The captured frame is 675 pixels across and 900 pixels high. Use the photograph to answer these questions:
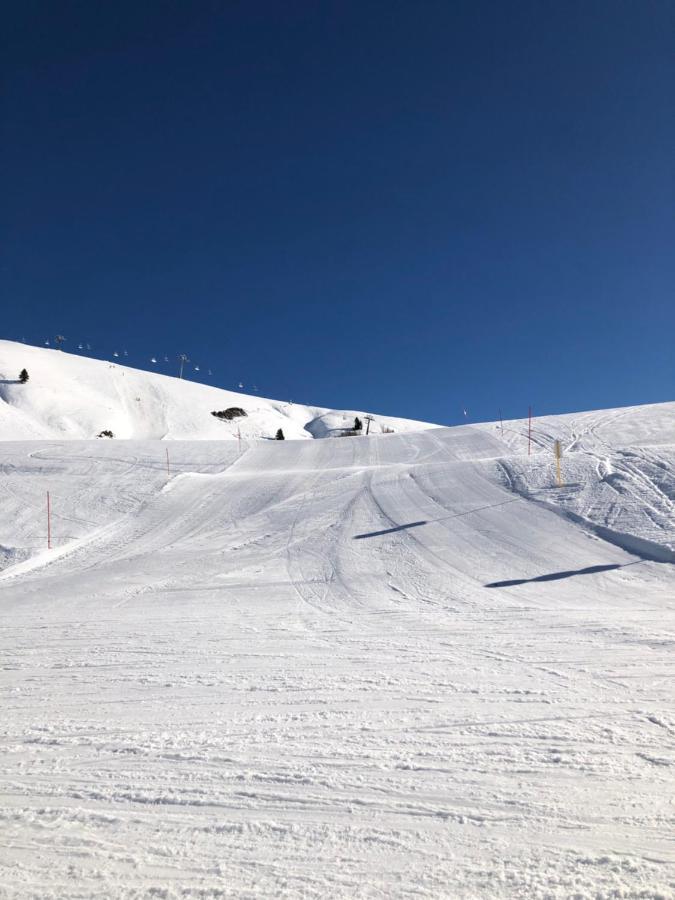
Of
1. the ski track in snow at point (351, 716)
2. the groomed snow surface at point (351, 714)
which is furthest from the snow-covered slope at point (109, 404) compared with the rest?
the ski track in snow at point (351, 716)

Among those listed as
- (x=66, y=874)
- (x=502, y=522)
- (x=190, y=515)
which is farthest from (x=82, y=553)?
(x=66, y=874)

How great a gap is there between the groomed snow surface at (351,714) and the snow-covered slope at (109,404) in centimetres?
4606

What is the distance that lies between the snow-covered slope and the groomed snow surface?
151 feet

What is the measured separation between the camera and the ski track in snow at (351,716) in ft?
7.60

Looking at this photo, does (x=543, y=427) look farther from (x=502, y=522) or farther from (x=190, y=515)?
(x=190, y=515)

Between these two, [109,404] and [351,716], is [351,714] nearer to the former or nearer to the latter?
[351,716]

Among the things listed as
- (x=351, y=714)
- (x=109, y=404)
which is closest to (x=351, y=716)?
(x=351, y=714)

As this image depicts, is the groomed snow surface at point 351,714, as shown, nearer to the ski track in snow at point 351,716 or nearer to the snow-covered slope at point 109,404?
the ski track in snow at point 351,716

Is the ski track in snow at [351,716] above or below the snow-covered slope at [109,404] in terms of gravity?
below

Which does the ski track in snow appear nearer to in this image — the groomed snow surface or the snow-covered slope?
the groomed snow surface

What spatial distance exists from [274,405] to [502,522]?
85.7m

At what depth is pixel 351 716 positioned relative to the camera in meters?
3.57

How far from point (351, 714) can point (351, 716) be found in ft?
0.09

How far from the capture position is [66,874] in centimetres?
227
